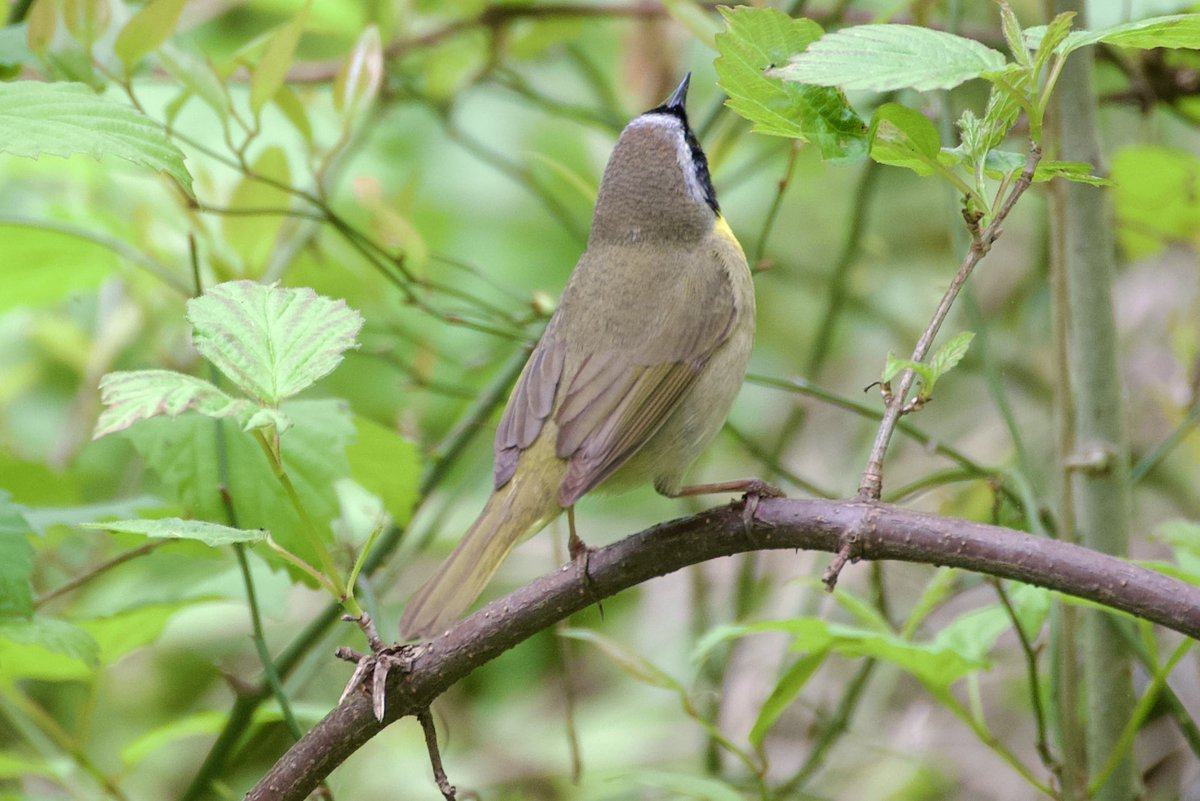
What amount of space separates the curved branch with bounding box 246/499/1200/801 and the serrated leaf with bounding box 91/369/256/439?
40 centimetres

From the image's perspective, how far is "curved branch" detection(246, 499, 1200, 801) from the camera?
50.6 inches

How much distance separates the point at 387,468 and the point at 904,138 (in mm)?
1362

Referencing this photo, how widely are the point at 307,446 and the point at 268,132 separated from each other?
237 cm

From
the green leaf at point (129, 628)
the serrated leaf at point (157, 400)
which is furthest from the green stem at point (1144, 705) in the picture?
the green leaf at point (129, 628)

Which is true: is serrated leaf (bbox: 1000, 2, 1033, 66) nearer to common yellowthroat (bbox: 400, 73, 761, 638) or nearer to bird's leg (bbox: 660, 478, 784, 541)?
bird's leg (bbox: 660, 478, 784, 541)

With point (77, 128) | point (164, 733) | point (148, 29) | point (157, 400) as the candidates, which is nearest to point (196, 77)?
point (148, 29)

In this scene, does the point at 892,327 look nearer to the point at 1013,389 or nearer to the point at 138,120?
the point at 1013,389

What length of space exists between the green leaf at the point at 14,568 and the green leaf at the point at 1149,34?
157 centimetres

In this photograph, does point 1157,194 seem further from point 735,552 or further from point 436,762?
point 436,762

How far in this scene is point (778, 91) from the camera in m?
1.51

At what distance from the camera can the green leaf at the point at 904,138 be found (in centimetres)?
141

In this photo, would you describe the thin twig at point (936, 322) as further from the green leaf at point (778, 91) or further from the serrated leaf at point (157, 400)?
the serrated leaf at point (157, 400)

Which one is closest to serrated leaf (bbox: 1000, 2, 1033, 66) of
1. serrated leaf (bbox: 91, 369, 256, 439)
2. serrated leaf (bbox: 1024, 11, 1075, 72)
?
serrated leaf (bbox: 1024, 11, 1075, 72)

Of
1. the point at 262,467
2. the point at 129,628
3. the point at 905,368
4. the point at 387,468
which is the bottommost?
the point at 129,628
